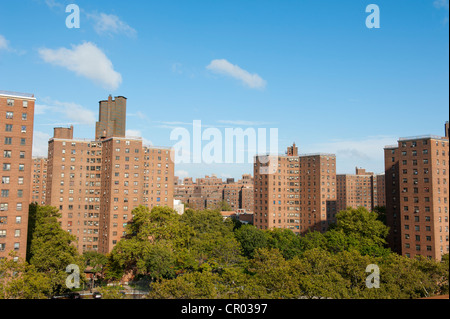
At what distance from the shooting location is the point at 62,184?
73.5 meters

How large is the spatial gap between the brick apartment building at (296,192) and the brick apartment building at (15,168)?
2494 inches

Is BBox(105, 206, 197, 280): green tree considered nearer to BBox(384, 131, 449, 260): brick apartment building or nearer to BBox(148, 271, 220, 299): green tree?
→ BBox(148, 271, 220, 299): green tree

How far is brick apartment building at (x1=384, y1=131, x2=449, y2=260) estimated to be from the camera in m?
61.5

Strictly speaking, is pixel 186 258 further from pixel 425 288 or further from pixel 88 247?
pixel 425 288

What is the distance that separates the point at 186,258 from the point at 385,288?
114ft

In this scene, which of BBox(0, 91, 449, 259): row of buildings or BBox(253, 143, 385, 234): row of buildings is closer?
BBox(0, 91, 449, 259): row of buildings

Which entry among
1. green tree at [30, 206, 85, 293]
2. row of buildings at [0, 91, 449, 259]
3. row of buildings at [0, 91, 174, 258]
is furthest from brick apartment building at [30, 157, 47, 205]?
green tree at [30, 206, 85, 293]

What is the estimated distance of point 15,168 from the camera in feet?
156

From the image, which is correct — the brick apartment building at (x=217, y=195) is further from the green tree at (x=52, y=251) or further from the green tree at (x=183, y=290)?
the green tree at (x=183, y=290)

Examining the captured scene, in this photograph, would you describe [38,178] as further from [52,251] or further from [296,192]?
[296,192]

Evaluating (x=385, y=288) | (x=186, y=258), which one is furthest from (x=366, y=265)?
(x=186, y=258)

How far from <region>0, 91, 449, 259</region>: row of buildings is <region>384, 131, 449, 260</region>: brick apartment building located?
0.17m

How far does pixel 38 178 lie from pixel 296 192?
8539cm
